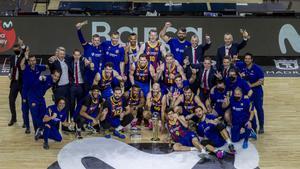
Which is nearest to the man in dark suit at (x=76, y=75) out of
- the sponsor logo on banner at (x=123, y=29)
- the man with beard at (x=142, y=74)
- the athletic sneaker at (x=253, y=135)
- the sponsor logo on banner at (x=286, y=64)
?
the man with beard at (x=142, y=74)

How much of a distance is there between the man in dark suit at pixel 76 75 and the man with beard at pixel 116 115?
0.73 metres

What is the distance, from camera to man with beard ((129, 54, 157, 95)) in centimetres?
1345

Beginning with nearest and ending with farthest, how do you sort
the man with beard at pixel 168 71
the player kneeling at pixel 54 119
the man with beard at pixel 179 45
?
1. the player kneeling at pixel 54 119
2. the man with beard at pixel 168 71
3. the man with beard at pixel 179 45

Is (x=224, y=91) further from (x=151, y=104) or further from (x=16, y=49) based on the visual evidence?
(x=16, y=49)

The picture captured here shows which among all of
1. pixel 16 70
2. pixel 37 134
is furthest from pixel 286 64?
pixel 16 70

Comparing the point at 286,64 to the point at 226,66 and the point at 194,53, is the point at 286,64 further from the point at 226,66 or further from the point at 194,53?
the point at 226,66

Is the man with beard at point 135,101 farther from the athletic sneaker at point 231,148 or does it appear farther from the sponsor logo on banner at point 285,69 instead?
the sponsor logo on banner at point 285,69

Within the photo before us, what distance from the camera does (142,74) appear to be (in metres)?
A: 13.5

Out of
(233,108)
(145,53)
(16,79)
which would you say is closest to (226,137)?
(233,108)

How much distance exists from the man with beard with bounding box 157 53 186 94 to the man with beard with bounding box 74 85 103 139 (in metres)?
1.63

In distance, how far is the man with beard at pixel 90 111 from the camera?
1268 centimetres

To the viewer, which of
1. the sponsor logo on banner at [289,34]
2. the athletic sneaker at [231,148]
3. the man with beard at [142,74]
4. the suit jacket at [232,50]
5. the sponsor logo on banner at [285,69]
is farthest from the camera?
the sponsor logo on banner at [289,34]

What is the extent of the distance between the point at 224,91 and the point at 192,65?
3.56 ft

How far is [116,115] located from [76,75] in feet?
4.17
